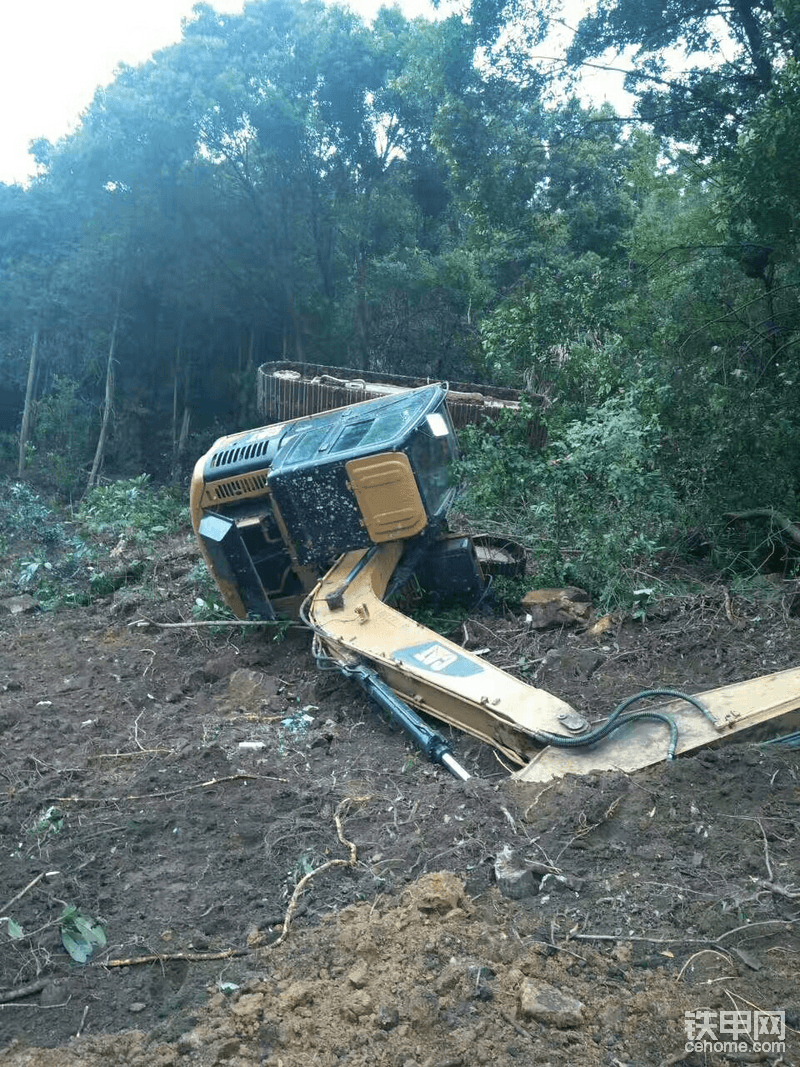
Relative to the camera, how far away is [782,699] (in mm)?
4383

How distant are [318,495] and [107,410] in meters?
12.3

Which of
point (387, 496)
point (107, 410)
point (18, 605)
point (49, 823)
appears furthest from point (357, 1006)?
point (107, 410)

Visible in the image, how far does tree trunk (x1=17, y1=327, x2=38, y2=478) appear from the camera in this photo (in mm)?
17000

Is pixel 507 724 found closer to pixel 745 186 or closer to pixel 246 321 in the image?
pixel 745 186

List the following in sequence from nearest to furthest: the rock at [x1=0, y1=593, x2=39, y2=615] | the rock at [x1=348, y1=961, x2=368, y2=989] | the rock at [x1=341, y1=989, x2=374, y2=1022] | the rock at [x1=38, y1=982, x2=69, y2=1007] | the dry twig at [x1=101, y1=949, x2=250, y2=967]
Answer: the rock at [x1=341, y1=989, x2=374, y2=1022]
the rock at [x1=348, y1=961, x2=368, y2=989]
the rock at [x1=38, y1=982, x2=69, y2=1007]
the dry twig at [x1=101, y1=949, x2=250, y2=967]
the rock at [x1=0, y1=593, x2=39, y2=615]

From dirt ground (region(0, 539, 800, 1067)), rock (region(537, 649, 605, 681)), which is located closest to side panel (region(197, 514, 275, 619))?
dirt ground (region(0, 539, 800, 1067))

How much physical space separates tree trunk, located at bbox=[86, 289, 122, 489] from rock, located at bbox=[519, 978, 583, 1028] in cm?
1488

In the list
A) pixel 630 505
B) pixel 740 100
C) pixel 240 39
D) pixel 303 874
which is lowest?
pixel 630 505

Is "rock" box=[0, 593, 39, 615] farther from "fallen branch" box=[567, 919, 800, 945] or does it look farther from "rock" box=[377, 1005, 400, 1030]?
Answer: "fallen branch" box=[567, 919, 800, 945]

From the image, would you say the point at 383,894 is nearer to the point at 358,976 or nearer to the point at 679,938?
the point at 358,976

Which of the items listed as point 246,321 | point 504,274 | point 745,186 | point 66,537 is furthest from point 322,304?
point 745,186

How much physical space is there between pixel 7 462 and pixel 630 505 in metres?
13.8

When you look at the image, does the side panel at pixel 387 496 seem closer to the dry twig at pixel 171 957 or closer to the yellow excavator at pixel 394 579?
the yellow excavator at pixel 394 579
